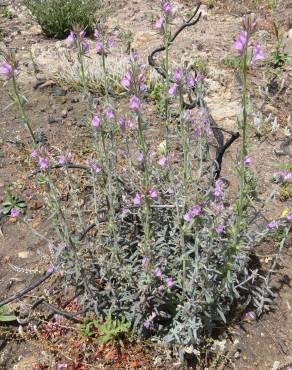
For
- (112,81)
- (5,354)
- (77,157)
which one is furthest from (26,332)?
(112,81)

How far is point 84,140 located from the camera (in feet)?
15.1

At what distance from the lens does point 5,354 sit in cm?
284

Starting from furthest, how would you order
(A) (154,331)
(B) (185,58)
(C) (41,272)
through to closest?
(B) (185,58) < (C) (41,272) < (A) (154,331)

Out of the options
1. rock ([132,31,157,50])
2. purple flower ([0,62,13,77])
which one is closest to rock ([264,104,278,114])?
rock ([132,31,157,50])

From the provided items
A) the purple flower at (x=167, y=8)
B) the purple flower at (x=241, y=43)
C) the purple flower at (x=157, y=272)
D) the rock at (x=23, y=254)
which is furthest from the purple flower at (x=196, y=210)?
the rock at (x=23, y=254)

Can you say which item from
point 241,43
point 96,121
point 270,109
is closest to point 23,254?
point 96,121

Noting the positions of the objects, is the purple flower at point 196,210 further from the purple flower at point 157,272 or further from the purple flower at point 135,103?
the purple flower at point 135,103

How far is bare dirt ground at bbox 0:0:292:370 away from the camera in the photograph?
281 cm

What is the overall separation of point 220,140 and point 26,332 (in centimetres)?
229

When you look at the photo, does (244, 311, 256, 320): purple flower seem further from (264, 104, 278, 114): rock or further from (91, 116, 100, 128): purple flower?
(264, 104, 278, 114): rock

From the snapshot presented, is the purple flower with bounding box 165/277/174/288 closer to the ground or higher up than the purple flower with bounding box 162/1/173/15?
closer to the ground

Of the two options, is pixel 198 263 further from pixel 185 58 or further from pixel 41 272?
pixel 185 58

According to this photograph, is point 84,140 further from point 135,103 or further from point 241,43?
point 241,43

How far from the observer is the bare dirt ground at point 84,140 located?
9.21ft
